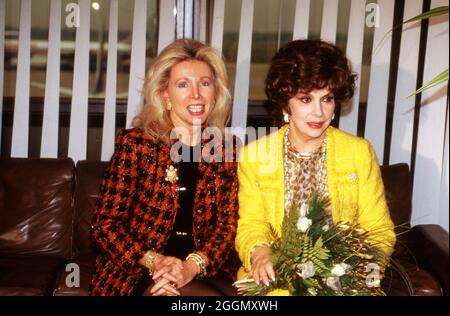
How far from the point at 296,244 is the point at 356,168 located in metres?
0.69

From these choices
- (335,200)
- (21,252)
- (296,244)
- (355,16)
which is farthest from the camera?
(355,16)

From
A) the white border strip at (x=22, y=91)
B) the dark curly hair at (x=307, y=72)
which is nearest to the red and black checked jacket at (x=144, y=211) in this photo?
the dark curly hair at (x=307, y=72)

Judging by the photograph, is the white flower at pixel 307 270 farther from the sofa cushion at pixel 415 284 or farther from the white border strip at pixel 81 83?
the white border strip at pixel 81 83

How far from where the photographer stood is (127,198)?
2.60 metres

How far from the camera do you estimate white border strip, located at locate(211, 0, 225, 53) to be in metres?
3.56

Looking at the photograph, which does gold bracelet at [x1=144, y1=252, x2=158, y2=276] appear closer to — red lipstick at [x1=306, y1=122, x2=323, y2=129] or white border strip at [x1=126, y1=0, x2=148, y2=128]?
red lipstick at [x1=306, y1=122, x2=323, y2=129]

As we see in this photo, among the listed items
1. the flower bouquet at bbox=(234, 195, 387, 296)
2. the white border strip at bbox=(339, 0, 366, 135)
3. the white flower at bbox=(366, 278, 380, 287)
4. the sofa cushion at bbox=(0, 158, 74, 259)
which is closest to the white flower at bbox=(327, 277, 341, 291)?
the flower bouquet at bbox=(234, 195, 387, 296)

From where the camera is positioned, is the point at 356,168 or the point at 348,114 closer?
the point at 356,168

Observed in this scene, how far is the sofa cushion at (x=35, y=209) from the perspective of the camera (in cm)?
320

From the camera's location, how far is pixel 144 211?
8.66 feet

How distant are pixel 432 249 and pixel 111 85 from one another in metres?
2.05

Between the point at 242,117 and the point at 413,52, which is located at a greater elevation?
the point at 413,52
